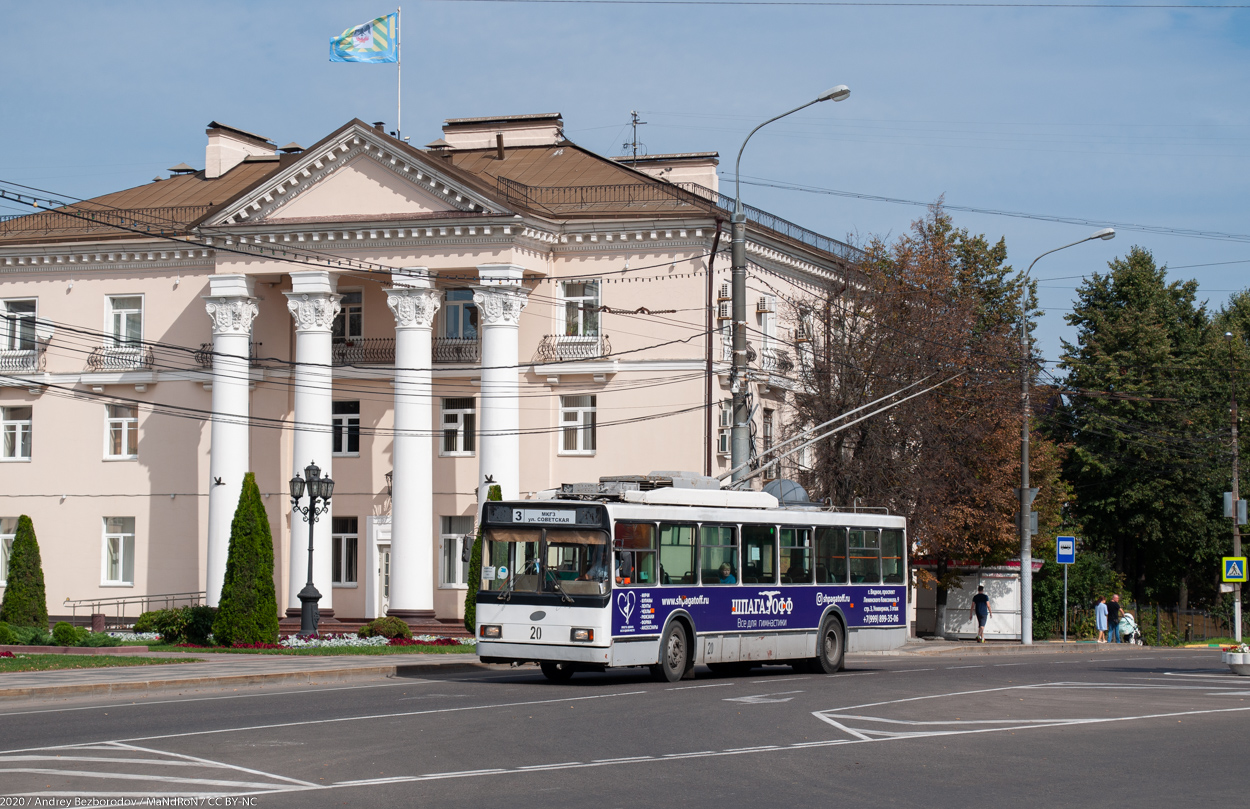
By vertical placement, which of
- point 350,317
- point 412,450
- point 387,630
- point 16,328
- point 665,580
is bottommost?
point 387,630

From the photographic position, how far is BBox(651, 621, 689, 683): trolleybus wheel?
2244 centimetres

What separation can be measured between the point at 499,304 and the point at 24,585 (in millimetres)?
14352

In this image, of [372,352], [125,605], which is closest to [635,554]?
[372,352]

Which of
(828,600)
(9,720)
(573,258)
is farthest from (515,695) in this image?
(573,258)

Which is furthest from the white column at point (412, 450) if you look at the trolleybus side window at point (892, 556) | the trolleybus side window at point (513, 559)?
the trolleybus side window at point (513, 559)

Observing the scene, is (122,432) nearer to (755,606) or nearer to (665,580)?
(755,606)

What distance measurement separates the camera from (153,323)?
4684cm

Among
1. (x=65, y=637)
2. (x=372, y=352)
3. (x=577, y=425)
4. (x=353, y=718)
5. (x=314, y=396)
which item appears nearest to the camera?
(x=353, y=718)

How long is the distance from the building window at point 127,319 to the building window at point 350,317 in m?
6.21

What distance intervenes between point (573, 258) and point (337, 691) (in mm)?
24458

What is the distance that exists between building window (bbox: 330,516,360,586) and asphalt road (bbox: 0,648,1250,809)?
23.4 meters

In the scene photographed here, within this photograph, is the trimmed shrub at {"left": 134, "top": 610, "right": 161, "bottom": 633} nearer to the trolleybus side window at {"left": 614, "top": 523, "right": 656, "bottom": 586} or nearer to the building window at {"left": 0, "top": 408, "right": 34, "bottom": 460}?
the building window at {"left": 0, "top": 408, "right": 34, "bottom": 460}

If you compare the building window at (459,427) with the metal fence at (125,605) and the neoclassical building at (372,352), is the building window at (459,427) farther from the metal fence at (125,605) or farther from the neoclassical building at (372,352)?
the metal fence at (125,605)

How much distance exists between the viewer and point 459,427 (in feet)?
147
